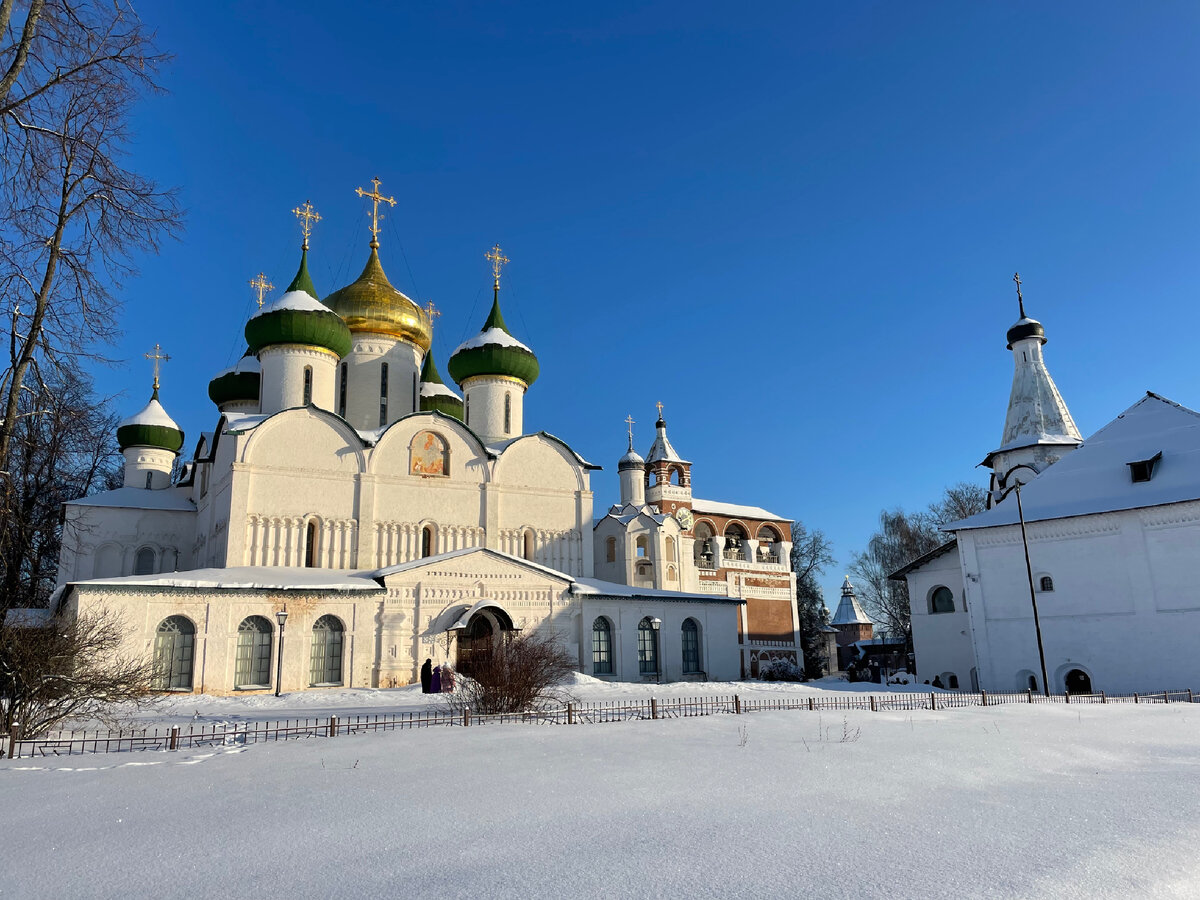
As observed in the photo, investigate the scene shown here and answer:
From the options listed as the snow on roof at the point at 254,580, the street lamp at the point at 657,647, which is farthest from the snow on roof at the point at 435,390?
the street lamp at the point at 657,647

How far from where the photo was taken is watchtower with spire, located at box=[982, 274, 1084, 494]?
29859 mm

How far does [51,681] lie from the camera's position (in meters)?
10.2

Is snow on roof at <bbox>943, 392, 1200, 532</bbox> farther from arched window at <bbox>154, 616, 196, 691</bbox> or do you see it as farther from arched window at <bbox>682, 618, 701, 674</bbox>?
arched window at <bbox>154, 616, 196, 691</bbox>

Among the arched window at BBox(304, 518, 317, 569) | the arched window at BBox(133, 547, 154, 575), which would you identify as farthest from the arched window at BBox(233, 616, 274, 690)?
the arched window at BBox(133, 547, 154, 575)

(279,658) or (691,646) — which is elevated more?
(691,646)

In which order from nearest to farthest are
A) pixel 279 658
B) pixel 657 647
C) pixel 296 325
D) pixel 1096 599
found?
pixel 279 658, pixel 1096 599, pixel 657 647, pixel 296 325

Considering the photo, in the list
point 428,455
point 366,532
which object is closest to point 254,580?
point 366,532

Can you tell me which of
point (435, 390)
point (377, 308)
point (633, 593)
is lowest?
point (633, 593)

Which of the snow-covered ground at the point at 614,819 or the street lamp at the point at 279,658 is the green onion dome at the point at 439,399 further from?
the snow-covered ground at the point at 614,819

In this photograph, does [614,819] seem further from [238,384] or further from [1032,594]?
[238,384]

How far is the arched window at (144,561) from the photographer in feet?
87.0

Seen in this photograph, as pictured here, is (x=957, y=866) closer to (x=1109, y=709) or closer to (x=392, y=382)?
(x=1109, y=709)

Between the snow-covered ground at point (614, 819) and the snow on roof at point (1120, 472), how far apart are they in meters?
14.4

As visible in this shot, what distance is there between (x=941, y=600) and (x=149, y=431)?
86.1 ft
